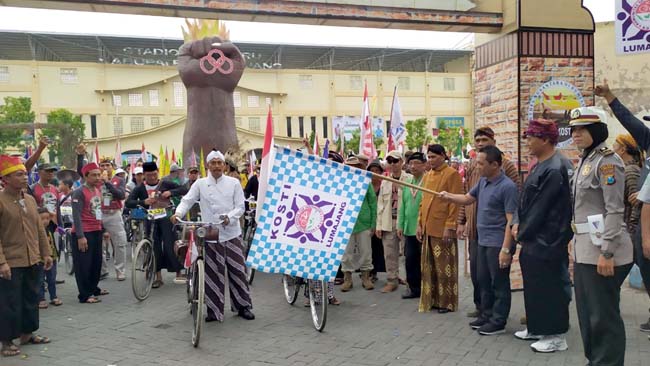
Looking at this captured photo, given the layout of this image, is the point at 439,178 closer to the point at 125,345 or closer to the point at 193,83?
the point at 125,345

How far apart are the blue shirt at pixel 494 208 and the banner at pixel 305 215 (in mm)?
1450

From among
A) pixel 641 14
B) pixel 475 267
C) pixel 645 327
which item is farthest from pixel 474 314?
pixel 641 14

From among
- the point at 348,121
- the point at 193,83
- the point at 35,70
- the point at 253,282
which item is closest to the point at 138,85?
the point at 35,70

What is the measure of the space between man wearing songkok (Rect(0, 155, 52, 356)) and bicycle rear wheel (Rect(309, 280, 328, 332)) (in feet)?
9.29

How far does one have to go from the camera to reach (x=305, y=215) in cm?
473

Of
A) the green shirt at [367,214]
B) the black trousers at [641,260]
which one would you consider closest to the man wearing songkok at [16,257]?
the green shirt at [367,214]

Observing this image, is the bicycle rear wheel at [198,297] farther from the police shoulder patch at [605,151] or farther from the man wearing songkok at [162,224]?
the police shoulder patch at [605,151]

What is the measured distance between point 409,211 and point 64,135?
95.7ft

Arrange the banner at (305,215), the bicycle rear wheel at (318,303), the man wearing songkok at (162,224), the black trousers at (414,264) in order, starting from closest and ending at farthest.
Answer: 1. the banner at (305,215)
2. the bicycle rear wheel at (318,303)
3. the black trousers at (414,264)
4. the man wearing songkok at (162,224)

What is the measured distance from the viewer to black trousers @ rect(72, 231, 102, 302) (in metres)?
7.25

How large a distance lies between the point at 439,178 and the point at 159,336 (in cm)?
355

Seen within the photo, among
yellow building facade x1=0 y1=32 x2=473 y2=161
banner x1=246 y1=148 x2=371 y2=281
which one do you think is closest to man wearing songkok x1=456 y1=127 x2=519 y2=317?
banner x1=246 y1=148 x2=371 y2=281

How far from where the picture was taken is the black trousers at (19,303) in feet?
16.8

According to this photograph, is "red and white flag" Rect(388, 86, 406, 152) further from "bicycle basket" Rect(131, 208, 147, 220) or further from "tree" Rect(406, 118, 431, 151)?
"tree" Rect(406, 118, 431, 151)
